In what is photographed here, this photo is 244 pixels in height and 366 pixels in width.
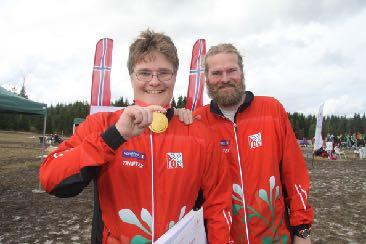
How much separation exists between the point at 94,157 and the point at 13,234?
518cm

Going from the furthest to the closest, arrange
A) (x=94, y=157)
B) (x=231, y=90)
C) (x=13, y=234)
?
1. (x=13, y=234)
2. (x=231, y=90)
3. (x=94, y=157)

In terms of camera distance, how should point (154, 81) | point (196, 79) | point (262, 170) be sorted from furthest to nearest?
point (196, 79) → point (262, 170) → point (154, 81)

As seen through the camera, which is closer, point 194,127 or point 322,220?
point 194,127

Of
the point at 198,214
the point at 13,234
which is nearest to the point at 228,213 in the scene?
the point at 198,214

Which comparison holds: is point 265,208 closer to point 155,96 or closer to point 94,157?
point 155,96

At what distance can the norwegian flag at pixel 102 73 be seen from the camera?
33.6ft

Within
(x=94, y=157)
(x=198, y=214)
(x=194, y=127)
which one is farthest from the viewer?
(x=194, y=127)

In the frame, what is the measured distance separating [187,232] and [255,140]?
4.09 feet

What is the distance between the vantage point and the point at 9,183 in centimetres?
1083

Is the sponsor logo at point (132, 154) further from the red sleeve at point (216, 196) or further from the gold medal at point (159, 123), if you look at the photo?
the red sleeve at point (216, 196)

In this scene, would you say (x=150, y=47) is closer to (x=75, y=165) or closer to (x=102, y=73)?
(x=75, y=165)

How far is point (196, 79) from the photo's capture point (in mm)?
10859

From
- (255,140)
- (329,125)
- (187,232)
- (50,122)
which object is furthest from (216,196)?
(329,125)

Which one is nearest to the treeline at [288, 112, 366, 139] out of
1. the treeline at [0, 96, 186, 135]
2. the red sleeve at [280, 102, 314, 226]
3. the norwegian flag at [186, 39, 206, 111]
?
the treeline at [0, 96, 186, 135]
